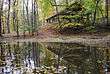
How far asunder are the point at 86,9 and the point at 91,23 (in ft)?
8.25

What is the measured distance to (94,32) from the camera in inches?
1561

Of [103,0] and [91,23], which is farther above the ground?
[103,0]

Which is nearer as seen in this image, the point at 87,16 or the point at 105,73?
the point at 105,73

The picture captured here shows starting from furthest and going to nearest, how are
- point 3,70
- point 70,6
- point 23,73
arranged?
point 70,6
point 3,70
point 23,73

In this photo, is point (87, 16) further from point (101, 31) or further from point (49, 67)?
point (49, 67)

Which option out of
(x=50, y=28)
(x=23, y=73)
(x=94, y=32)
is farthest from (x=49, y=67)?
(x=50, y=28)

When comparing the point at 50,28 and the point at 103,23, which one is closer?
the point at 103,23

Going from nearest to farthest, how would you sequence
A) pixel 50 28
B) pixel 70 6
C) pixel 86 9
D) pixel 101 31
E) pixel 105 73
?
1. pixel 105 73
2. pixel 101 31
3. pixel 86 9
4. pixel 70 6
5. pixel 50 28

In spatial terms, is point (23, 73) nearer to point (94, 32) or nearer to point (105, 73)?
point (105, 73)

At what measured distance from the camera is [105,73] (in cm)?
1258

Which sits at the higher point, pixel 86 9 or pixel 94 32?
pixel 86 9

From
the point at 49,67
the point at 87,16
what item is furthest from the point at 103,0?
the point at 49,67

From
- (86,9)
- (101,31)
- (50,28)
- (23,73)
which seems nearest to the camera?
(23,73)

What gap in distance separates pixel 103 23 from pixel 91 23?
1885mm
